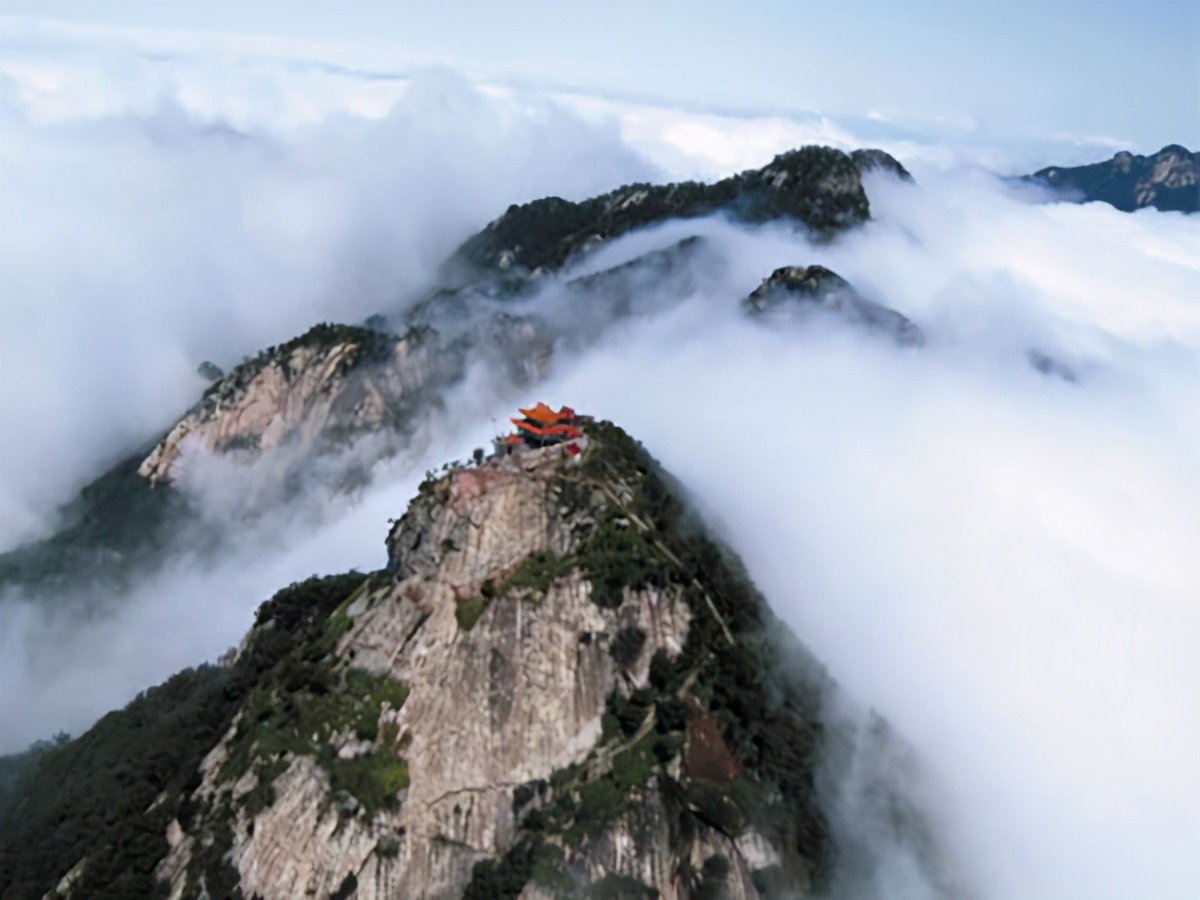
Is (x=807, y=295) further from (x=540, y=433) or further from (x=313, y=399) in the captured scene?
(x=540, y=433)

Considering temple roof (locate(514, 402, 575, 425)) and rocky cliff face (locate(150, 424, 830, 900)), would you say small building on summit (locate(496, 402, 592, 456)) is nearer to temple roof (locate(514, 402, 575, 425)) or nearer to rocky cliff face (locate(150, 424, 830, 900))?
temple roof (locate(514, 402, 575, 425))

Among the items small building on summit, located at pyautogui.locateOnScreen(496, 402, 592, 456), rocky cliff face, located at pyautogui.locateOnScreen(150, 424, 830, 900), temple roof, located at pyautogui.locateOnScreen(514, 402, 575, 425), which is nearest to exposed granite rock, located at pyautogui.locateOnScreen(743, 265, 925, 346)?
small building on summit, located at pyautogui.locateOnScreen(496, 402, 592, 456)

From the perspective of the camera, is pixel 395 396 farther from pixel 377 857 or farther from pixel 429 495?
pixel 377 857

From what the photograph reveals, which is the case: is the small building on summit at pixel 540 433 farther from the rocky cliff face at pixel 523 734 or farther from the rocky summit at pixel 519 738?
the rocky cliff face at pixel 523 734

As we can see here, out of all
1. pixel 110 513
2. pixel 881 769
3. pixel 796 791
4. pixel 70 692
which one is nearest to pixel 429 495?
pixel 796 791

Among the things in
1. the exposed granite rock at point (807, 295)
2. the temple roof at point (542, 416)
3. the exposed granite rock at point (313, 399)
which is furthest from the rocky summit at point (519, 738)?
the exposed granite rock at point (807, 295)
